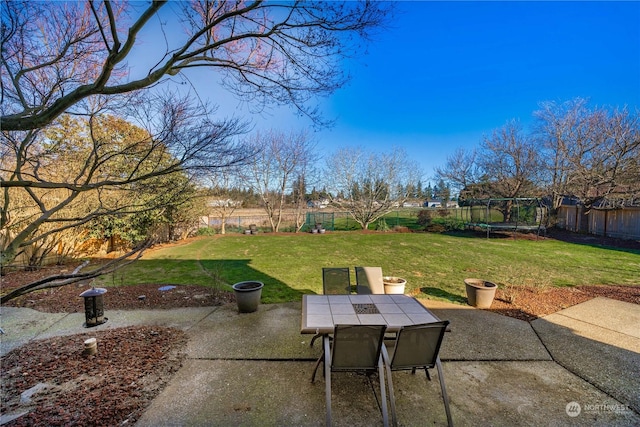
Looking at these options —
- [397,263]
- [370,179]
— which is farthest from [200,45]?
[370,179]

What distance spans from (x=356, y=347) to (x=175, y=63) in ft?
10.7

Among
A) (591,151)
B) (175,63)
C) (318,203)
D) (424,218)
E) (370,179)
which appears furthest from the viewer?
(318,203)

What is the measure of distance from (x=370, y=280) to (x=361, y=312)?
1691 mm

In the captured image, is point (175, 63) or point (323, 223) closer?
point (175, 63)

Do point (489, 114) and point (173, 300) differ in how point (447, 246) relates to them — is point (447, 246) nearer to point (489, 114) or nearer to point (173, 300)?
point (489, 114)

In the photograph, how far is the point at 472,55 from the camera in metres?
8.03

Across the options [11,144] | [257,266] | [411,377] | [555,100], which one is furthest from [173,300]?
[555,100]

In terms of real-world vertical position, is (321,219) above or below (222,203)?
below

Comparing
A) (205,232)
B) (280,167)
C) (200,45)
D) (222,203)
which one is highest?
(280,167)

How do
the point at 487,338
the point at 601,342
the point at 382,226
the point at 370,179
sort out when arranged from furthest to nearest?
the point at 370,179 → the point at 382,226 → the point at 487,338 → the point at 601,342

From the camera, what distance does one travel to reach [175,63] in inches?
107

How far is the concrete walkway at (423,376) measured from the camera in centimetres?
256

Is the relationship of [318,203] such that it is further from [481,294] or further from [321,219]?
[481,294]

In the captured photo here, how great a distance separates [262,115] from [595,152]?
16683 millimetres
